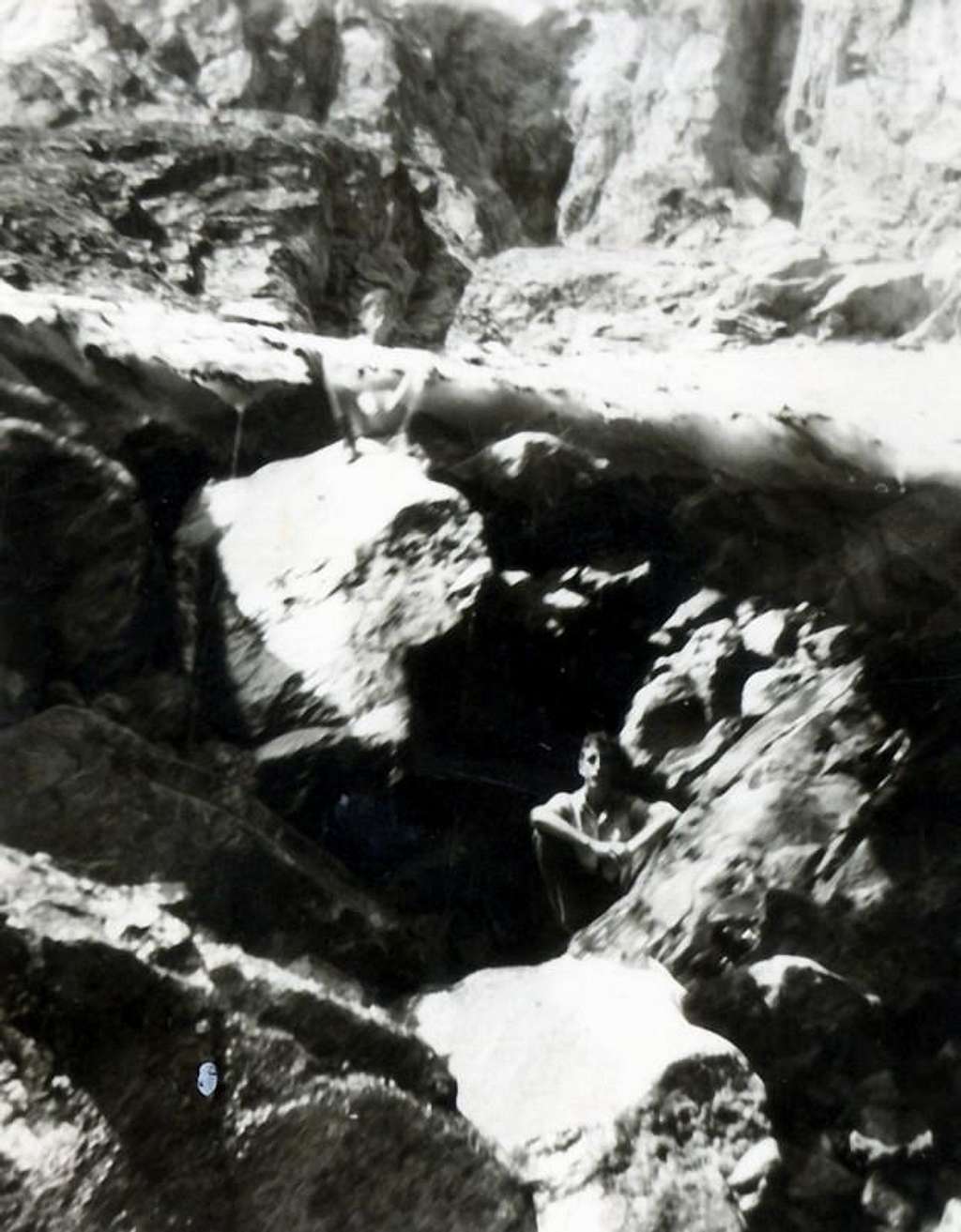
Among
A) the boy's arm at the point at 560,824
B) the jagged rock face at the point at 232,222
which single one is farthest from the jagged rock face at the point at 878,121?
the boy's arm at the point at 560,824

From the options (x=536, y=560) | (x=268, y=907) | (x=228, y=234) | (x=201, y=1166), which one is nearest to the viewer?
(x=201, y=1166)

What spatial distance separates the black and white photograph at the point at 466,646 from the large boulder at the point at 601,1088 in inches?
0.5

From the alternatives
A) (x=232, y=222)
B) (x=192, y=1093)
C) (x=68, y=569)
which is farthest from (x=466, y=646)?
(x=232, y=222)

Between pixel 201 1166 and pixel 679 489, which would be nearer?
pixel 201 1166

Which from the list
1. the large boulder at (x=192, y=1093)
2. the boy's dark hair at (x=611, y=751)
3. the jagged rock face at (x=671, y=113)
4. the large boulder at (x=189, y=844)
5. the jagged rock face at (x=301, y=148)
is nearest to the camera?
the large boulder at (x=192, y=1093)

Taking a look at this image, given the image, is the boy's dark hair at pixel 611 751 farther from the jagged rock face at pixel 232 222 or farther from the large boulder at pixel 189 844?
the jagged rock face at pixel 232 222

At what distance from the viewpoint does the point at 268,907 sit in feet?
13.6

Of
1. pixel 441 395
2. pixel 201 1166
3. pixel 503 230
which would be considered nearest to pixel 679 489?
pixel 441 395

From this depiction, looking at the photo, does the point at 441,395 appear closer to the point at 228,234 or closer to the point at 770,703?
the point at 228,234

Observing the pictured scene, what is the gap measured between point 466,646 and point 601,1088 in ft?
4.94

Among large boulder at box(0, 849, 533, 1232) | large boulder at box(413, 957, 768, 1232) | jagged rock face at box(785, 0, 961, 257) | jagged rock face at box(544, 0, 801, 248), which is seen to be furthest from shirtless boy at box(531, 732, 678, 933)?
jagged rock face at box(544, 0, 801, 248)

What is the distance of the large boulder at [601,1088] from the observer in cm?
379

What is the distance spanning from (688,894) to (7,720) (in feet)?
7.33

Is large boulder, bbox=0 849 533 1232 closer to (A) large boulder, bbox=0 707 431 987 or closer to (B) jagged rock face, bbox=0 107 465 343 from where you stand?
(A) large boulder, bbox=0 707 431 987
